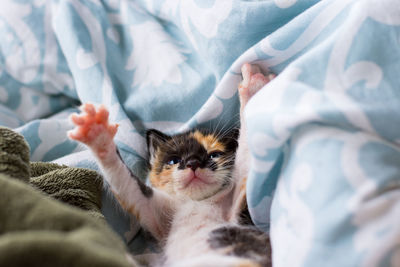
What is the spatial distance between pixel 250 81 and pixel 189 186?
1.09 feet

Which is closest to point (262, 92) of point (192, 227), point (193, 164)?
point (193, 164)

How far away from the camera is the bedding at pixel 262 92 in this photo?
615mm

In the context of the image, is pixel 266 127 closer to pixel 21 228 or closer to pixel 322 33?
pixel 322 33

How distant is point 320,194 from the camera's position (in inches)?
24.9

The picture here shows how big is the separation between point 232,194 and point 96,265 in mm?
679

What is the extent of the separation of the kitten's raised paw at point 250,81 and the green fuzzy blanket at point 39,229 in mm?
526

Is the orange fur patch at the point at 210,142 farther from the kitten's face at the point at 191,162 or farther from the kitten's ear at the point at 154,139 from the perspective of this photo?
the kitten's ear at the point at 154,139

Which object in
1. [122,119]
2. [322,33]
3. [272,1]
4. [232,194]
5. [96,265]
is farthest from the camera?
[122,119]

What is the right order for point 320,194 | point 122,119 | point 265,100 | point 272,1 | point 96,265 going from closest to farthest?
point 96,265 → point 320,194 → point 265,100 → point 272,1 → point 122,119

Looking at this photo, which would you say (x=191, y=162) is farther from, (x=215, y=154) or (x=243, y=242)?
(x=243, y=242)

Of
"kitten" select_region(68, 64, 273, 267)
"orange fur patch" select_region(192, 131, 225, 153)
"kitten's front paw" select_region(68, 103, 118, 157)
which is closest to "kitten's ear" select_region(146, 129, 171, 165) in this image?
"kitten" select_region(68, 64, 273, 267)

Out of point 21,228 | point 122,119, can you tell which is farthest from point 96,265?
point 122,119

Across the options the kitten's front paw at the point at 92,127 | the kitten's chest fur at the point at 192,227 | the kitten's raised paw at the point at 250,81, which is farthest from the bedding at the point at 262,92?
the kitten's front paw at the point at 92,127

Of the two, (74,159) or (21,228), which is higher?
(21,228)
